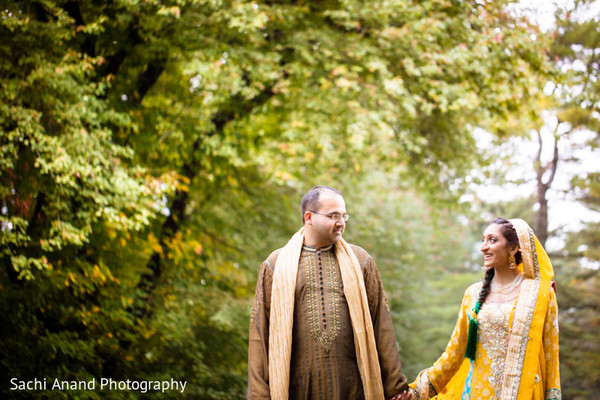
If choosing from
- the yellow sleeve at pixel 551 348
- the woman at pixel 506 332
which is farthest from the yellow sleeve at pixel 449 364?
the yellow sleeve at pixel 551 348

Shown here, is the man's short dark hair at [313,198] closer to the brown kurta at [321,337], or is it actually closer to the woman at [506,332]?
the brown kurta at [321,337]

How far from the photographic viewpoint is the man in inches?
133

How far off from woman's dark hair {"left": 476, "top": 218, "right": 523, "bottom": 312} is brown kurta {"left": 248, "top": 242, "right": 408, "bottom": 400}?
30.0 inches

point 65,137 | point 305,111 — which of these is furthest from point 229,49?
point 65,137

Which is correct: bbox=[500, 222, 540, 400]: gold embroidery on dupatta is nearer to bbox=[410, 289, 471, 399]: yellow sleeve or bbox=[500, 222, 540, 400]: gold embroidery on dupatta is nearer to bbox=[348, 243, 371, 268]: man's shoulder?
bbox=[410, 289, 471, 399]: yellow sleeve

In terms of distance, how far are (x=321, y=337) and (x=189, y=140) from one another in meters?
6.43

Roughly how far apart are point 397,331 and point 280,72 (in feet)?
29.0

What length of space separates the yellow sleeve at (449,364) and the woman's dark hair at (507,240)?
0.37 ft

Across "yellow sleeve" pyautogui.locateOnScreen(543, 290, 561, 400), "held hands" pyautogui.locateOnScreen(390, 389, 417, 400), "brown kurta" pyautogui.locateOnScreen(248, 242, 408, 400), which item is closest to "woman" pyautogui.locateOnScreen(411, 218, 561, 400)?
"yellow sleeve" pyautogui.locateOnScreen(543, 290, 561, 400)

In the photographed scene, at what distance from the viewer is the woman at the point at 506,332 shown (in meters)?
3.62

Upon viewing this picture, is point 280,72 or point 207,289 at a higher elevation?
point 280,72

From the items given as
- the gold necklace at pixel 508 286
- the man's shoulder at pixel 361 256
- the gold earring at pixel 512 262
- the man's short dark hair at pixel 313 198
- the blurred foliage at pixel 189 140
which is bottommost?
the gold necklace at pixel 508 286

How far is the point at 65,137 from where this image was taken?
624 centimetres

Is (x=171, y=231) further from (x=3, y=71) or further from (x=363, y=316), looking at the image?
(x=363, y=316)
